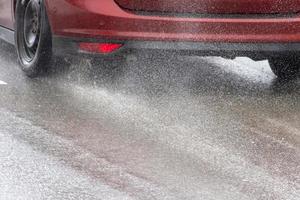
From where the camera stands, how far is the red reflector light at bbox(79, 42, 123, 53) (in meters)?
7.64

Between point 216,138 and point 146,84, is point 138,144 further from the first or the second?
point 146,84

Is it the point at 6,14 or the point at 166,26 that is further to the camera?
the point at 6,14

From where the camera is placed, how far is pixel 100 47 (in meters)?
7.68

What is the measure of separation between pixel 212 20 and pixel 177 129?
3.52ft

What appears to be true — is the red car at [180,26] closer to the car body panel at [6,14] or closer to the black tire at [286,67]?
the black tire at [286,67]

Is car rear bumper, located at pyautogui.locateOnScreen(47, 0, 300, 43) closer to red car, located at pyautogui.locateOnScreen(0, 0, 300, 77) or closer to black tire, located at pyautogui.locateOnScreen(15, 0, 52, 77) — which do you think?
red car, located at pyautogui.locateOnScreen(0, 0, 300, 77)

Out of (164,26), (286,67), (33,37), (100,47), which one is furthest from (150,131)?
(286,67)

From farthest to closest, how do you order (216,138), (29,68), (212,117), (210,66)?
(210,66) < (29,68) < (212,117) < (216,138)

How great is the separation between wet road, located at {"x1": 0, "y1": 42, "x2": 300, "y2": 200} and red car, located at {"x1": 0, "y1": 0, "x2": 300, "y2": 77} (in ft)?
1.10

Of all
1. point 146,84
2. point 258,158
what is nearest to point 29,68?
point 146,84

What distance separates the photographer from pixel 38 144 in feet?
20.6

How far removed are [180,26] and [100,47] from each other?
1.92 ft

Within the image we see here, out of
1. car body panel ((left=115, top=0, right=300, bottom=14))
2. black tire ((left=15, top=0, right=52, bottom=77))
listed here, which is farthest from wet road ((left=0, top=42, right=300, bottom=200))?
car body panel ((left=115, top=0, right=300, bottom=14))

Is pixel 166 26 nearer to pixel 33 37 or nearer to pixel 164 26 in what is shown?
pixel 164 26
